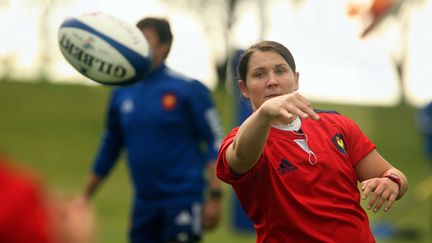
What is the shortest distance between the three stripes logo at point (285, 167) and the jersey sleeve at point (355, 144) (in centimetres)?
32

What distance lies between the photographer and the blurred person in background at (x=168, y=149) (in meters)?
6.96

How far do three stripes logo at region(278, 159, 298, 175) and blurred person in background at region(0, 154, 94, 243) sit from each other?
2.08m

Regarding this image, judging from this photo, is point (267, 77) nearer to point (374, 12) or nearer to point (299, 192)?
point (299, 192)

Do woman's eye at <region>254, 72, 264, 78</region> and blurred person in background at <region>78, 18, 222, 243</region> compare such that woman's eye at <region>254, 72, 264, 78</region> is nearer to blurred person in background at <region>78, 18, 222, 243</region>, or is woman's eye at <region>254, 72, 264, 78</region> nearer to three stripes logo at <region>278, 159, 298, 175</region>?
three stripes logo at <region>278, 159, 298, 175</region>

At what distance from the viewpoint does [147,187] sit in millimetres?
7023

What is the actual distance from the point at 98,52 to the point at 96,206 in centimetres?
1006

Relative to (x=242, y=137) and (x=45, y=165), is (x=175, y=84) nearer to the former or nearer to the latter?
(x=242, y=137)

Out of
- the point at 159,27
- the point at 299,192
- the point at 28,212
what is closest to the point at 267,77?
the point at 299,192

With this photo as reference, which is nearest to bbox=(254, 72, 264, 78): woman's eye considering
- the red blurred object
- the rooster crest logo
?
the rooster crest logo

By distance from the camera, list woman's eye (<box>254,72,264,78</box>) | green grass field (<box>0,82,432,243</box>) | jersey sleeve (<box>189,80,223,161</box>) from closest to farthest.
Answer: woman's eye (<box>254,72,264,78</box>) < jersey sleeve (<box>189,80,223,161</box>) < green grass field (<box>0,82,432,243</box>)

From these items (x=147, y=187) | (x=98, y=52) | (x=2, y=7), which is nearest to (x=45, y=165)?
(x=2, y=7)

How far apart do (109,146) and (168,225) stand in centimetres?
77

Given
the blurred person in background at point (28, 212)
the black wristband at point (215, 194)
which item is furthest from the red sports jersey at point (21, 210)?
the black wristband at point (215, 194)

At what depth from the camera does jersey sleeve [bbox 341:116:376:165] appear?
4250mm
